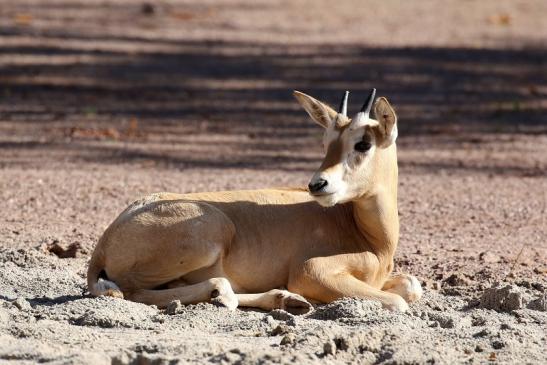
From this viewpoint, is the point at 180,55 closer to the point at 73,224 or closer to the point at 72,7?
the point at 72,7

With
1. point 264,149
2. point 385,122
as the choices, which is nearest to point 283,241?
point 385,122

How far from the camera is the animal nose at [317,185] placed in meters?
7.27

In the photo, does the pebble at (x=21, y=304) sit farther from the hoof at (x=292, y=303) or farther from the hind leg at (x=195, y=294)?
the hoof at (x=292, y=303)

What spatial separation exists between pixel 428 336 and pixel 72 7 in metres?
17.6

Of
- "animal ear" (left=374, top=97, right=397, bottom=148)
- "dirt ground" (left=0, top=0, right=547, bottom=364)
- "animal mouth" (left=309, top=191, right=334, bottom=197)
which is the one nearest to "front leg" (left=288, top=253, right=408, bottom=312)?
"dirt ground" (left=0, top=0, right=547, bottom=364)

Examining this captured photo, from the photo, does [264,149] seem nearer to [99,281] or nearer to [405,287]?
[405,287]

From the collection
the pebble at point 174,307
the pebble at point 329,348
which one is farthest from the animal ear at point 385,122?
the pebble at point 329,348

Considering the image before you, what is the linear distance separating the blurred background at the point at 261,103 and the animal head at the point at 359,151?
1.36 meters

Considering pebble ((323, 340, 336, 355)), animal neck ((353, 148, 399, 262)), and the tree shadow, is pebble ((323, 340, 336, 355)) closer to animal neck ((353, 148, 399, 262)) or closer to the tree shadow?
animal neck ((353, 148, 399, 262))

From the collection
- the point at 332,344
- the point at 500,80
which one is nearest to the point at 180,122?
the point at 500,80

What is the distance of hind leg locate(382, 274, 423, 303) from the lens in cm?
782

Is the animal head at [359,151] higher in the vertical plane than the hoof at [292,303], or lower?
higher

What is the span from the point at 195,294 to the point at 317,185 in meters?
1.03

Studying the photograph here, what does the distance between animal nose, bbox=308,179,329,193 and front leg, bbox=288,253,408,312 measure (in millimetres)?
666
